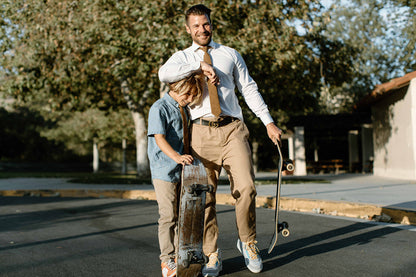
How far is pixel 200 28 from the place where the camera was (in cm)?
381

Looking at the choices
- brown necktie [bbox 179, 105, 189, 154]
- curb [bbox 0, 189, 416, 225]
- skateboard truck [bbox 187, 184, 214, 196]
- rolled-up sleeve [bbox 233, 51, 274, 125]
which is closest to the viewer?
skateboard truck [bbox 187, 184, 214, 196]

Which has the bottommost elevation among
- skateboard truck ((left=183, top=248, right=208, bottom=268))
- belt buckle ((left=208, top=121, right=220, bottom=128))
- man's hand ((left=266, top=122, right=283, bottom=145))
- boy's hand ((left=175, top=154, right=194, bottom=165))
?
skateboard truck ((left=183, top=248, right=208, bottom=268))

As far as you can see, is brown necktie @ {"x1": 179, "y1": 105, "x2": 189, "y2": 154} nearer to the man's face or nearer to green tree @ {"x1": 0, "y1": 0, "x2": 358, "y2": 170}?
the man's face

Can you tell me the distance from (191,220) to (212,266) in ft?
1.80

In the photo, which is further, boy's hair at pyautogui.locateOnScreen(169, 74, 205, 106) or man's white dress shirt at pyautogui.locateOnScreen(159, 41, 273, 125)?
man's white dress shirt at pyautogui.locateOnScreen(159, 41, 273, 125)

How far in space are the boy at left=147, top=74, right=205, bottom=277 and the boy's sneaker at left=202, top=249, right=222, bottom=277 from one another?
26 centimetres

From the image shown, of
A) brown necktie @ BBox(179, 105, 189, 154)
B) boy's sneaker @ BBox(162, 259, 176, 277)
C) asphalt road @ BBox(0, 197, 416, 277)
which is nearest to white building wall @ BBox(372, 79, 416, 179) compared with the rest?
asphalt road @ BBox(0, 197, 416, 277)

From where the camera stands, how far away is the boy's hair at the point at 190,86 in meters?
3.67

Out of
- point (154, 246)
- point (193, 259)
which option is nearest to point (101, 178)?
point (154, 246)

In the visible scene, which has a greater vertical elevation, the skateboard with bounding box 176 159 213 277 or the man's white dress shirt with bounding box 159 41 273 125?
the man's white dress shirt with bounding box 159 41 273 125

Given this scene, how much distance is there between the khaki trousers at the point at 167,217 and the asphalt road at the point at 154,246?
331 millimetres

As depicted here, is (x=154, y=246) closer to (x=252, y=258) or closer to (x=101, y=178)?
(x=252, y=258)

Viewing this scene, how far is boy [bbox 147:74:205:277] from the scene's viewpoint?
3580 mm

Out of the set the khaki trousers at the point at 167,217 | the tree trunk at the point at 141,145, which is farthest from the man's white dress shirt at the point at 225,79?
the tree trunk at the point at 141,145
